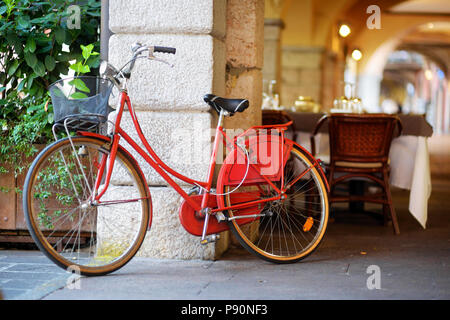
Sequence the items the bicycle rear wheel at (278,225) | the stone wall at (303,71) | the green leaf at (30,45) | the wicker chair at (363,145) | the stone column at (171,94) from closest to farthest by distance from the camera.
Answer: the bicycle rear wheel at (278,225), the stone column at (171,94), the green leaf at (30,45), the wicker chair at (363,145), the stone wall at (303,71)

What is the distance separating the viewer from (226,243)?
14.0 feet

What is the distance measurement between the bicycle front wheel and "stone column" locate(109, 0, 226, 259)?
6.7 inches

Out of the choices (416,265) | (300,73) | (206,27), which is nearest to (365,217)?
(416,265)

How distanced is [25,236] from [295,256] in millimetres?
1771

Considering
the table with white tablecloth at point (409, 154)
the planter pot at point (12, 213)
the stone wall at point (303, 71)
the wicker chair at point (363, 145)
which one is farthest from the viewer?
the stone wall at point (303, 71)

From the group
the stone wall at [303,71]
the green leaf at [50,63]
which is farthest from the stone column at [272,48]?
the green leaf at [50,63]

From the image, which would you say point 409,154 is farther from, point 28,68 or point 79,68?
point 28,68

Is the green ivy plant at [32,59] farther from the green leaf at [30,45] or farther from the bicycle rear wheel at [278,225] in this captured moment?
the bicycle rear wheel at [278,225]

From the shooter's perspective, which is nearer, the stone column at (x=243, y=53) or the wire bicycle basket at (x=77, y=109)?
the wire bicycle basket at (x=77, y=109)

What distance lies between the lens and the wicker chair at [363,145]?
5.20 metres

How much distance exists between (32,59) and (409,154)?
317 cm

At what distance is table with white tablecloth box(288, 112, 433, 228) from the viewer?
532cm

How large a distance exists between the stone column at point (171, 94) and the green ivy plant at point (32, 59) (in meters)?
0.40

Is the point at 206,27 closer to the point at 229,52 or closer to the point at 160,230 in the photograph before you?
the point at 229,52
